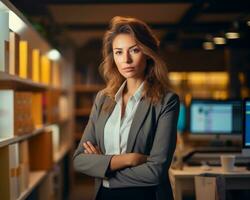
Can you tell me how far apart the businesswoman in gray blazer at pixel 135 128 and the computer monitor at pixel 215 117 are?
2436 mm

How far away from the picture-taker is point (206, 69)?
27.6 ft

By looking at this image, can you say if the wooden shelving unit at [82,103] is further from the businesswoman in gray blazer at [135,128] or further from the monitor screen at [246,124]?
the businesswoman in gray blazer at [135,128]

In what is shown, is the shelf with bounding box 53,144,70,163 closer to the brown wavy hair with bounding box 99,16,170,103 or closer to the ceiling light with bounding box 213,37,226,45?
the ceiling light with bounding box 213,37,226,45

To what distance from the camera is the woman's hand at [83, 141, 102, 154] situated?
2.53 meters

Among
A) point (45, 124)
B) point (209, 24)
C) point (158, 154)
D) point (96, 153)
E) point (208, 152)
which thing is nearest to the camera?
point (158, 154)

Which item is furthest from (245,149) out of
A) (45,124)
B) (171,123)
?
(45,124)

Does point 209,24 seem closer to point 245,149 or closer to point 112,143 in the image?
point 245,149

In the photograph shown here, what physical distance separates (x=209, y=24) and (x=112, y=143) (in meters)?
5.53

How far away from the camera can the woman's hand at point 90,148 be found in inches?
99.7

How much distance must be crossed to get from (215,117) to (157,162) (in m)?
2.62

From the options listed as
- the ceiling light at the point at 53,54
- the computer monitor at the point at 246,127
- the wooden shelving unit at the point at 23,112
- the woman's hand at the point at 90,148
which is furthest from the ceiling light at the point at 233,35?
the woman's hand at the point at 90,148

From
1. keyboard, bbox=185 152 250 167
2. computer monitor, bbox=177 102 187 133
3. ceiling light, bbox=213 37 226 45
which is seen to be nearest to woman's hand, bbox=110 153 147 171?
keyboard, bbox=185 152 250 167

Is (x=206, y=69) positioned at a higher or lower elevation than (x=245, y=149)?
higher

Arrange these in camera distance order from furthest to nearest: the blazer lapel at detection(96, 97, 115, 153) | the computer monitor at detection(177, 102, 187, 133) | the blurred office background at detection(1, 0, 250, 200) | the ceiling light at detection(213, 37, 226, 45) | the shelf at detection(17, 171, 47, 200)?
1. the computer monitor at detection(177, 102, 187, 133)
2. the ceiling light at detection(213, 37, 226, 45)
3. the blurred office background at detection(1, 0, 250, 200)
4. the shelf at detection(17, 171, 47, 200)
5. the blazer lapel at detection(96, 97, 115, 153)
